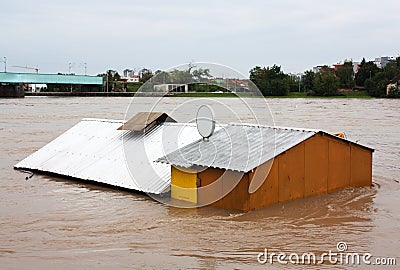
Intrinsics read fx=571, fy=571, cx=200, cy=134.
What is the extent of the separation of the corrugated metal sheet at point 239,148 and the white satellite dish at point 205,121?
0.18 m

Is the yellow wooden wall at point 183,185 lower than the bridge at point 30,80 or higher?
lower

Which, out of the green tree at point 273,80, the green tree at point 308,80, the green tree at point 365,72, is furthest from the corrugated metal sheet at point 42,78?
the green tree at point 365,72

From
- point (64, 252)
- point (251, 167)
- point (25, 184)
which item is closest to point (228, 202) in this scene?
point (251, 167)

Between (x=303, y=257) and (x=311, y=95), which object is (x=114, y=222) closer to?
(x=303, y=257)

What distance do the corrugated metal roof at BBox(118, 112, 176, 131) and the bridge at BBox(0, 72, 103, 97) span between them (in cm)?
7080

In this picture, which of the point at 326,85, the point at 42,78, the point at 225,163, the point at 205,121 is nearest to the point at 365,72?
the point at 326,85

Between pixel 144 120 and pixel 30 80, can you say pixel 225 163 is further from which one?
pixel 30 80

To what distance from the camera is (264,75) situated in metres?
78.9

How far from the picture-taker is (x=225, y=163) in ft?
36.3

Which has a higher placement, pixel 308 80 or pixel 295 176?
pixel 308 80

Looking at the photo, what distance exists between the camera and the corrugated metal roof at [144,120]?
15.9 meters

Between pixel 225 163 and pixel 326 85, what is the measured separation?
258 feet

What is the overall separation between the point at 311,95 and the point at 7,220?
3254 inches

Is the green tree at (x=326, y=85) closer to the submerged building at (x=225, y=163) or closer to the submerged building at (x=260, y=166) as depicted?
the submerged building at (x=225, y=163)
